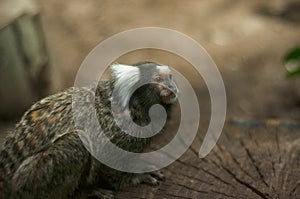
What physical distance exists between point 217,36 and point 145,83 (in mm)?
4828

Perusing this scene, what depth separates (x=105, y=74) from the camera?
7.81m

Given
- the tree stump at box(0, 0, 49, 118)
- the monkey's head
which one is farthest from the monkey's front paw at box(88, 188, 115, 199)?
the tree stump at box(0, 0, 49, 118)

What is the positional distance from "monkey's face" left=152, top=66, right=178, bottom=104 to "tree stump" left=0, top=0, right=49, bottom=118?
2726 mm

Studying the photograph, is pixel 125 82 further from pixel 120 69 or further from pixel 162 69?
pixel 162 69

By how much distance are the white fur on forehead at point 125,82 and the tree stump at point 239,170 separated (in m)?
0.62

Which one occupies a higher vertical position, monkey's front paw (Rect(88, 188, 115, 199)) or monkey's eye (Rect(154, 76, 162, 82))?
monkey's eye (Rect(154, 76, 162, 82))

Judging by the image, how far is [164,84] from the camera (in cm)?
411

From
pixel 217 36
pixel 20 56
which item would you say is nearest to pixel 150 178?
pixel 20 56

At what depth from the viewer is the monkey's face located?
→ 411 cm

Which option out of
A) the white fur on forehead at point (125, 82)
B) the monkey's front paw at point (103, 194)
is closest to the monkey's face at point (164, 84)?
the white fur on forehead at point (125, 82)

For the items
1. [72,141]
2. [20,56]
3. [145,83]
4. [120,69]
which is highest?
[20,56]

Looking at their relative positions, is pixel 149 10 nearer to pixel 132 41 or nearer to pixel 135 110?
pixel 132 41

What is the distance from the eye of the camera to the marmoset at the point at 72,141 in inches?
146

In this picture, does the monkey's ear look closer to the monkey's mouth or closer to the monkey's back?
the monkey's mouth
